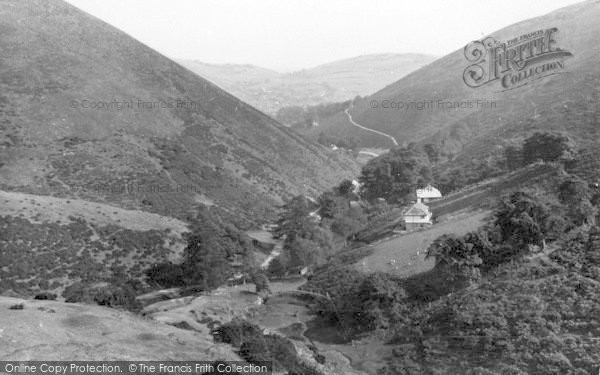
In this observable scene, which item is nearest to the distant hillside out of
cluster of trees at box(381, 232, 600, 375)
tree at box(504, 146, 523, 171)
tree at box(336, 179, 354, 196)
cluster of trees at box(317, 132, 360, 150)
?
cluster of trees at box(317, 132, 360, 150)

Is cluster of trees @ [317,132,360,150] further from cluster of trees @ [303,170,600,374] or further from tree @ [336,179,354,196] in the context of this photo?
cluster of trees @ [303,170,600,374]

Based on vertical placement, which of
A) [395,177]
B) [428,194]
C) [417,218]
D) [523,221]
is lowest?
[417,218]

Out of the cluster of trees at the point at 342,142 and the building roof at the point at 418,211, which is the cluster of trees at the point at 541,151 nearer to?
the building roof at the point at 418,211

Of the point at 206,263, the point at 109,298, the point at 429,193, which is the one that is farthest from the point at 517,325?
the point at 429,193

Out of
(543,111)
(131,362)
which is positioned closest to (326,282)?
(131,362)

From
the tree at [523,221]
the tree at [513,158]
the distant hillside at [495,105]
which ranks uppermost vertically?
the distant hillside at [495,105]

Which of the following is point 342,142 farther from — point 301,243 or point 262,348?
point 262,348

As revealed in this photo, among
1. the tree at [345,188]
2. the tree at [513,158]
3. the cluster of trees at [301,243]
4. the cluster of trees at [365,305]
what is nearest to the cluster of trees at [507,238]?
the cluster of trees at [365,305]
